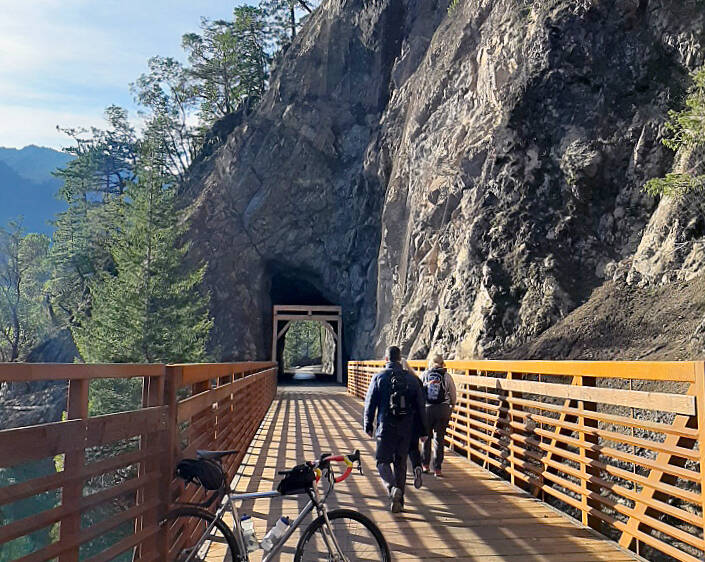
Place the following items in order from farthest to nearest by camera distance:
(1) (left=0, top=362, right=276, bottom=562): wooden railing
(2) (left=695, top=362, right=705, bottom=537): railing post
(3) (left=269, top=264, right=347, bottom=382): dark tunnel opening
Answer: (3) (left=269, top=264, right=347, bottom=382): dark tunnel opening
(2) (left=695, top=362, right=705, bottom=537): railing post
(1) (left=0, top=362, right=276, bottom=562): wooden railing

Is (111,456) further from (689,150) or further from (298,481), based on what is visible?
(689,150)

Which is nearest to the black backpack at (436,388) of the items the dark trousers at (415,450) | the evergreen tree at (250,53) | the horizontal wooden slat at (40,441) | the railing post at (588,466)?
the dark trousers at (415,450)

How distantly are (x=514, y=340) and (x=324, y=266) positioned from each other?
21.4m

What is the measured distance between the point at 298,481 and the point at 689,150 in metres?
12.6

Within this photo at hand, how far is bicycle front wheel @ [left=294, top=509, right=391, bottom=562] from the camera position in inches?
134

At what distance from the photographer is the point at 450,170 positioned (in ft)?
66.9

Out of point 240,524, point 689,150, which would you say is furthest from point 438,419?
point 689,150

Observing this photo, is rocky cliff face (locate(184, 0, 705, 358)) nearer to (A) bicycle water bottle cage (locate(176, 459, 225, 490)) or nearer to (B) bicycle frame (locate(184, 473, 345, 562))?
(B) bicycle frame (locate(184, 473, 345, 562))

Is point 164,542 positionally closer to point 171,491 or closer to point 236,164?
point 171,491

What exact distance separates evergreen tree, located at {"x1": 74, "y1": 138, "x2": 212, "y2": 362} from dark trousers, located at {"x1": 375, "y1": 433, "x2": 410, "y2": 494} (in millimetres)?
19312

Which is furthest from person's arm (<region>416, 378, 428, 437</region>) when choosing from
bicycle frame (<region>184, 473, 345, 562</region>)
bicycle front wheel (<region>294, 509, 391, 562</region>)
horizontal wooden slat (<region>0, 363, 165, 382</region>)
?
horizontal wooden slat (<region>0, 363, 165, 382</region>)

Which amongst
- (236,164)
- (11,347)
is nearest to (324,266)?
(236,164)

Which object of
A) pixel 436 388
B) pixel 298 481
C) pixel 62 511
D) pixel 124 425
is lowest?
pixel 298 481

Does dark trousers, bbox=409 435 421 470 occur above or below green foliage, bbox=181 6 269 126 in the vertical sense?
below
